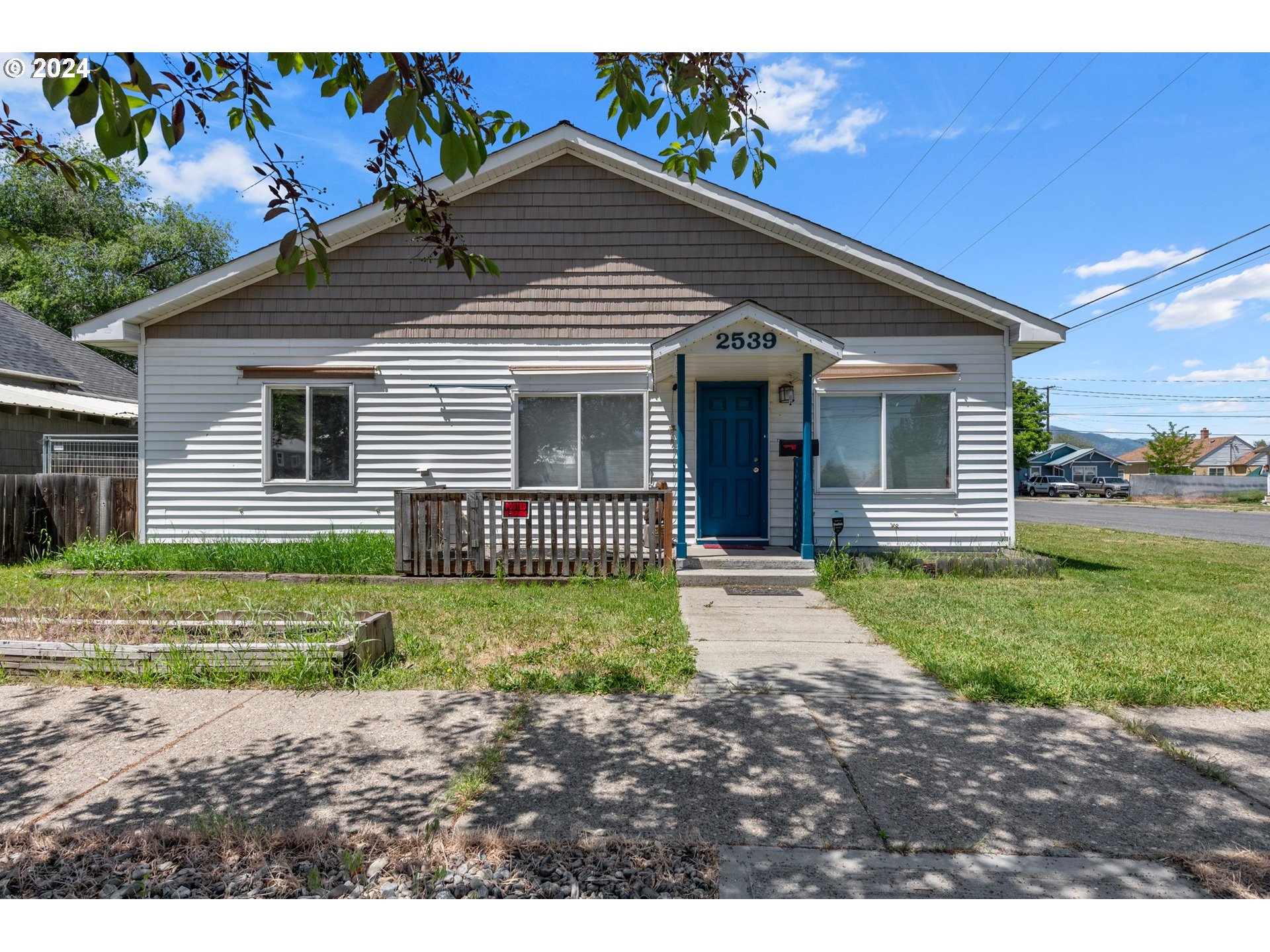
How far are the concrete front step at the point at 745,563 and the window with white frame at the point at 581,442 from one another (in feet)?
5.30

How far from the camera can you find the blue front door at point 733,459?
388 inches

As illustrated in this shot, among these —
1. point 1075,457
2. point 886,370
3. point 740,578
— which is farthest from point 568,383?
point 1075,457

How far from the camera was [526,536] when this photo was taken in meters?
8.67

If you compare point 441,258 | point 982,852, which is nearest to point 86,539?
point 441,258

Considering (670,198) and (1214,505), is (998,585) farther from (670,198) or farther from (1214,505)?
(1214,505)

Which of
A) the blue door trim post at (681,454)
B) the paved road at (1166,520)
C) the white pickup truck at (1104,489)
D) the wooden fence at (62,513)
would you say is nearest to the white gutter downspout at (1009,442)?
the blue door trim post at (681,454)

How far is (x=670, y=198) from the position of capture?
9.84 metres

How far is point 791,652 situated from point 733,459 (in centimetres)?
490

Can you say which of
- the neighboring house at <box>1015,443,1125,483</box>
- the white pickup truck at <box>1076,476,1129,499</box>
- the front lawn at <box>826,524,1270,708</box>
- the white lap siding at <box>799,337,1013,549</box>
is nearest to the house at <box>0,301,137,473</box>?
the white lap siding at <box>799,337,1013,549</box>

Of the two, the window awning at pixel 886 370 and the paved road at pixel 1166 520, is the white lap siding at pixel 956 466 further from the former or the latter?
the paved road at pixel 1166 520

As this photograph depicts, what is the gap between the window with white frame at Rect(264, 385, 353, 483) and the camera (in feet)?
32.3

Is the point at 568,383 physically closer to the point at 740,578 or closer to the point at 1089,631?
Result: the point at 740,578

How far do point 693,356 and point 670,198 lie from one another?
112 inches

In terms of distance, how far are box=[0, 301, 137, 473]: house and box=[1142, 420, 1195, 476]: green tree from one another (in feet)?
205
